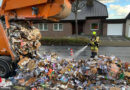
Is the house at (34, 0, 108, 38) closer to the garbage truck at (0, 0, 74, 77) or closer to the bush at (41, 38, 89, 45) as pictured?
the bush at (41, 38, 89, 45)

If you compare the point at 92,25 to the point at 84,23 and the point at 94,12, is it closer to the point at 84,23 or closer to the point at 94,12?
the point at 84,23

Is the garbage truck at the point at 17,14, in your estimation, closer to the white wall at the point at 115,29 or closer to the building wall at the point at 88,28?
the building wall at the point at 88,28

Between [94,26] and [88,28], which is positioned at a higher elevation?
[94,26]

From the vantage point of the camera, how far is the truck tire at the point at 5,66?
4.74m

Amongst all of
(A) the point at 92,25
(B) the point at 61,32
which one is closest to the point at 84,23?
(A) the point at 92,25

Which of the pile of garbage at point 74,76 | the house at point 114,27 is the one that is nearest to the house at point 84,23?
the house at point 114,27

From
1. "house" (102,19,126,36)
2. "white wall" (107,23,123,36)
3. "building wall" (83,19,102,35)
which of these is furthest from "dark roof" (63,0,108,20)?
"white wall" (107,23,123,36)

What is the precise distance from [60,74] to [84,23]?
724 inches

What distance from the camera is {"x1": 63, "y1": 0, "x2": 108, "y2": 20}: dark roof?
21217 mm

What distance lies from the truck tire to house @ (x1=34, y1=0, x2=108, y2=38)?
17.0 m

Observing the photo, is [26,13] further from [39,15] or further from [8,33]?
[8,33]

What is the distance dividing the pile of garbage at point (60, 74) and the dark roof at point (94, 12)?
681 inches

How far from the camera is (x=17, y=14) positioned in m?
4.55

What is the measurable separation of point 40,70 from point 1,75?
154 centimetres
